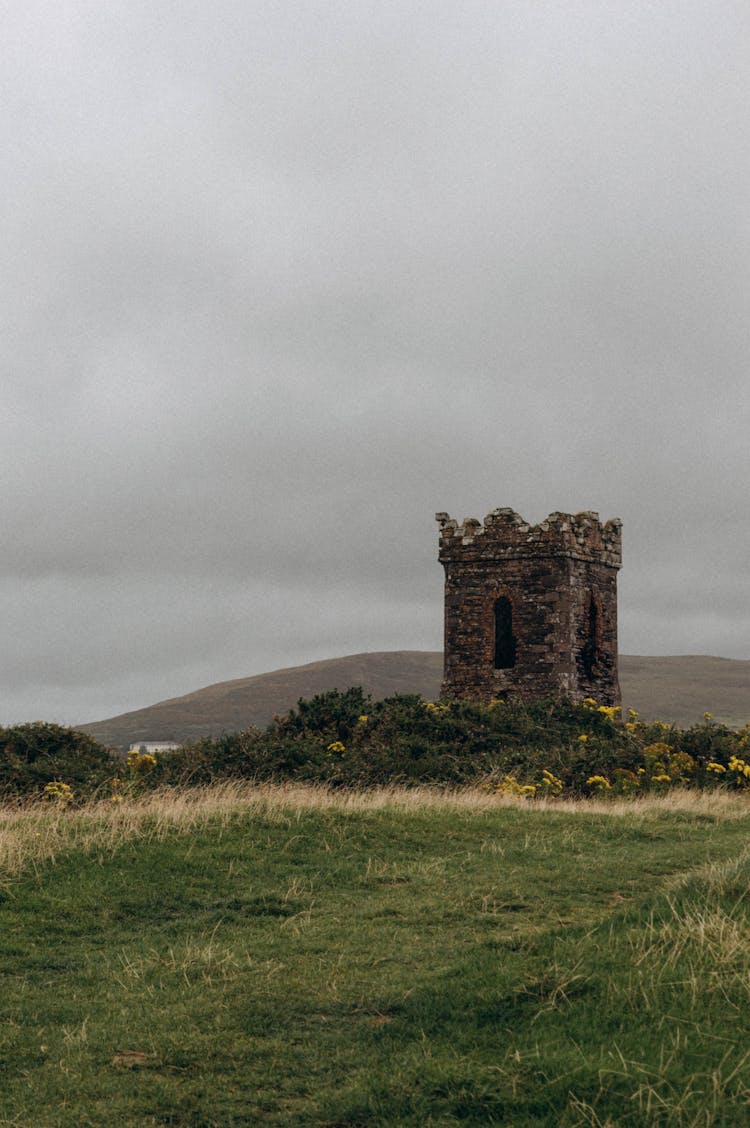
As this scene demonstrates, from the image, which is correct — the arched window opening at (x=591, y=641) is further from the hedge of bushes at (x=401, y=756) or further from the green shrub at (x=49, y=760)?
the green shrub at (x=49, y=760)

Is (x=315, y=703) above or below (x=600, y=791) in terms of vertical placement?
above

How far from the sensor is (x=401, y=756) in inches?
933

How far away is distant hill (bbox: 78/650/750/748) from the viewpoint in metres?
128

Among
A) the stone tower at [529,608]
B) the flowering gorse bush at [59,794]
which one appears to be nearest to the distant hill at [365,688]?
the stone tower at [529,608]

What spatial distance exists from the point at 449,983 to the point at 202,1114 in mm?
2292

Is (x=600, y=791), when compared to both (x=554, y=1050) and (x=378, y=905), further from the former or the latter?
(x=554, y=1050)

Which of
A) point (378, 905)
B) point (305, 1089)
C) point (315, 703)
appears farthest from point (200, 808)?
point (315, 703)

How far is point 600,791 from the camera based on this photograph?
22.2 meters

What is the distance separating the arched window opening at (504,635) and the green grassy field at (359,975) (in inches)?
834

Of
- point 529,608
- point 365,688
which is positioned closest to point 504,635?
point 529,608

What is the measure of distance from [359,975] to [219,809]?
267 inches

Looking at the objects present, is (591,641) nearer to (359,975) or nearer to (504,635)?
(504,635)

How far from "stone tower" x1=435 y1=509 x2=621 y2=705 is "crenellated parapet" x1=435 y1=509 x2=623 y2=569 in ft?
0.11

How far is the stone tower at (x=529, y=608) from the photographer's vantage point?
116 feet
